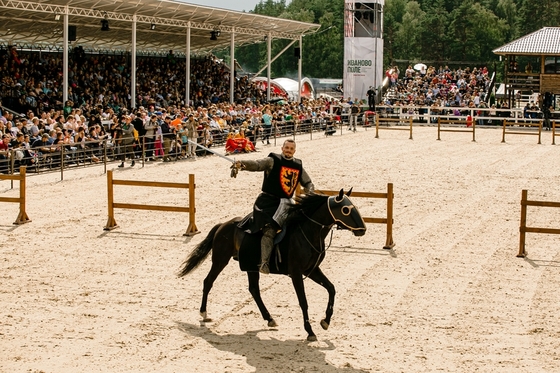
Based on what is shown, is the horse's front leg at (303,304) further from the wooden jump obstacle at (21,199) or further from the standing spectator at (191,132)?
the standing spectator at (191,132)

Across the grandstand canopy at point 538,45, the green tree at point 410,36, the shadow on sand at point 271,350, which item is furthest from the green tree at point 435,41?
the shadow on sand at point 271,350

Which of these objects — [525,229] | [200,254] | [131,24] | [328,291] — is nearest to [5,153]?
[200,254]

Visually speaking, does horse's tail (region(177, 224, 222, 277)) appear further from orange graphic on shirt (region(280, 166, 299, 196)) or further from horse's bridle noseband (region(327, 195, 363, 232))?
horse's bridle noseband (region(327, 195, 363, 232))

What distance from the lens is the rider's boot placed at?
10.2 metres

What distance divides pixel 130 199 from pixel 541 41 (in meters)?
35.2

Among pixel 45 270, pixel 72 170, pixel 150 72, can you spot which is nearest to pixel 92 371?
pixel 45 270

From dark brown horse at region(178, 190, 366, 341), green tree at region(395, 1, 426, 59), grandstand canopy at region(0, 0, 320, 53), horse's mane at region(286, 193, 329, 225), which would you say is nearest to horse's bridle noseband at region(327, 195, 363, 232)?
dark brown horse at region(178, 190, 366, 341)

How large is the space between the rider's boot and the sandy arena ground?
74cm

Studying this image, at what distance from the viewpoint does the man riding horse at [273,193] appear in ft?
33.5

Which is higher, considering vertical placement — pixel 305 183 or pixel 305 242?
pixel 305 183

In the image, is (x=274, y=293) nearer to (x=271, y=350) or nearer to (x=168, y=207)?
(x=271, y=350)

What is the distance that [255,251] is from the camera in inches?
407

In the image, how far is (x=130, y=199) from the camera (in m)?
20.1

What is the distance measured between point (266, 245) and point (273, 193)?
0.62m
